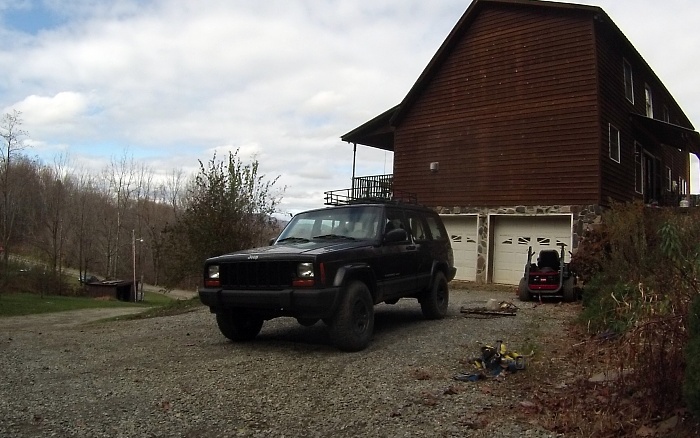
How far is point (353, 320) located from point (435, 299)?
3.01m

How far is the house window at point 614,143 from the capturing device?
18.2 metres

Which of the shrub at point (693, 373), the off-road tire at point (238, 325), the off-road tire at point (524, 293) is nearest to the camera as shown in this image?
the shrub at point (693, 373)

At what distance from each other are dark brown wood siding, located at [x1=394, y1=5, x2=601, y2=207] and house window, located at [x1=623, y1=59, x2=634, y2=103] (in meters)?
3.67

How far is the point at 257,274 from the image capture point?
7.19 metres

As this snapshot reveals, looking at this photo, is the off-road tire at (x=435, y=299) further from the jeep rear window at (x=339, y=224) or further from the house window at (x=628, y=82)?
the house window at (x=628, y=82)

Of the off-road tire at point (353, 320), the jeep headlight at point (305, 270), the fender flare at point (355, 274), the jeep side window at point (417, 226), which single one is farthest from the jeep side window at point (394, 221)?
the jeep headlight at point (305, 270)

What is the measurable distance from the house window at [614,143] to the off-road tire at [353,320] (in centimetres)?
1348

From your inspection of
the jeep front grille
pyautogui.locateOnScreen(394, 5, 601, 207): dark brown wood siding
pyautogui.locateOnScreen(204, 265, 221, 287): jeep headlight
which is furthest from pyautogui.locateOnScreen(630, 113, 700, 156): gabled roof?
pyautogui.locateOnScreen(204, 265, 221, 287): jeep headlight

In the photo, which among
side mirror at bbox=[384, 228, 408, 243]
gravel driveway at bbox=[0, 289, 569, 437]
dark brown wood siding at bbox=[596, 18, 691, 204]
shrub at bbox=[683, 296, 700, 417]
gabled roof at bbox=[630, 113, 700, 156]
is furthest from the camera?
gabled roof at bbox=[630, 113, 700, 156]

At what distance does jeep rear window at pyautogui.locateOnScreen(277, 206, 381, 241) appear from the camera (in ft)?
27.1

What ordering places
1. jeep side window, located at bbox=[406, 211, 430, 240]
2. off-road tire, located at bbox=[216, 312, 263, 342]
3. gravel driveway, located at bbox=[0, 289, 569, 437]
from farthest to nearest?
1. jeep side window, located at bbox=[406, 211, 430, 240]
2. off-road tire, located at bbox=[216, 312, 263, 342]
3. gravel driveway, located at bbox=[0, 289, 569, 437]

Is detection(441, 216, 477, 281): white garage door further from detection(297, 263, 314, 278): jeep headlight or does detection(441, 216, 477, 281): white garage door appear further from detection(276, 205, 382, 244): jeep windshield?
detection(297, 263, 314, 278): jeep headlight

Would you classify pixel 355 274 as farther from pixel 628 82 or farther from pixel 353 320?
pixel 628 82

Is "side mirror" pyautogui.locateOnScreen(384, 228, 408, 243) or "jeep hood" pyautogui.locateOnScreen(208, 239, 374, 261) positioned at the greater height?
"side mirror" pyautogui.locateOnScreen(384, 228, 408, 243)
